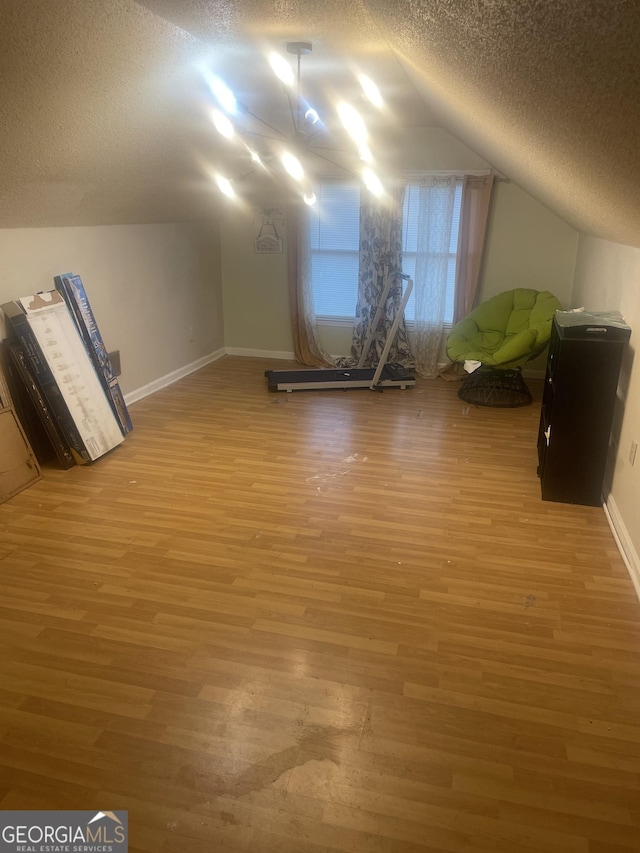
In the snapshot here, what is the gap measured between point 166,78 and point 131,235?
2.08 meters

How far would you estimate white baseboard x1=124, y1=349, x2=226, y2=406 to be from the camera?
16.1 ft

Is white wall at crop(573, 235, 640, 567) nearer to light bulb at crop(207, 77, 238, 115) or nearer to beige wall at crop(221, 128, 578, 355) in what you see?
beige wall at crop(221, 128, 578, 355)

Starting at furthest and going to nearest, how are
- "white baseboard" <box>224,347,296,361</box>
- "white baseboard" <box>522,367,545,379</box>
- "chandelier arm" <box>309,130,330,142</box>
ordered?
"white baseboard" <box>224,347,296,361</box> → "white baseboard" <box>522,367,545,379</box> → "chandelier arm" <box>309,130,330,142</box>

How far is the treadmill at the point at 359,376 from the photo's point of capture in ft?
17.0

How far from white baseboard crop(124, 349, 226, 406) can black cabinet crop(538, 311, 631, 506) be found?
3282mm

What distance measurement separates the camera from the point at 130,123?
3.05m

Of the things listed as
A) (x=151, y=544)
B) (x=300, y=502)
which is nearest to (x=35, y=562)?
(x=151, y=544)

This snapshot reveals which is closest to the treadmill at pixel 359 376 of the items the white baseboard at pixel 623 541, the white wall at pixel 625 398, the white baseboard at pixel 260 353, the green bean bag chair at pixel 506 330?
the green bean bag chair at pixel 506 330

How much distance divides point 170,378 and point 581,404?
12.0ft

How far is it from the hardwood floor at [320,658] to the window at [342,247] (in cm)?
266

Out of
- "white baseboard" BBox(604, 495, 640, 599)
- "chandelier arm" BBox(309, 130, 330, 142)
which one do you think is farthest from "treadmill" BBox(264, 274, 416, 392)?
"white baseboard" BBox(604, 495, 640, 599)

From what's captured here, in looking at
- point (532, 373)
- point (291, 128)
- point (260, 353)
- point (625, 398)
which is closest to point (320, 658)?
point (625, 398)

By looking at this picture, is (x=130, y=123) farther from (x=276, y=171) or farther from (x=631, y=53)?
(x=631, y=53)

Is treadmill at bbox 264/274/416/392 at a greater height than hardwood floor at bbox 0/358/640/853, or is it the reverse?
treadmill at bbox 264/274/416/392
